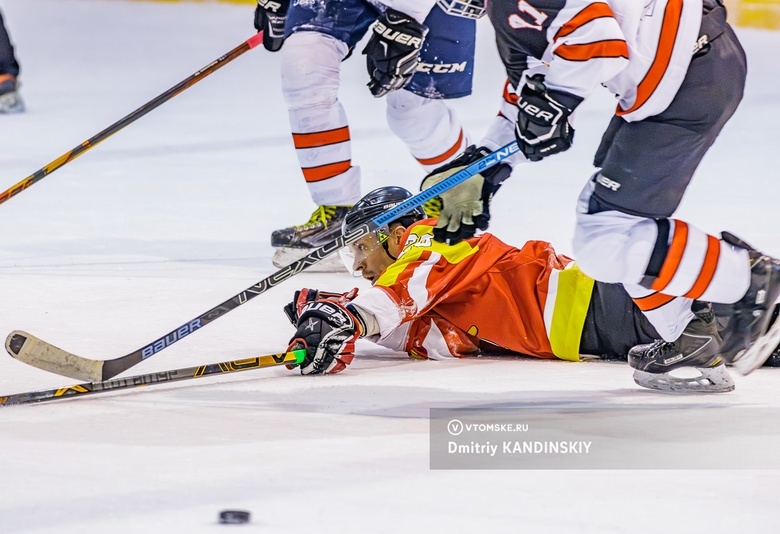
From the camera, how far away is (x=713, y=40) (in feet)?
8.18

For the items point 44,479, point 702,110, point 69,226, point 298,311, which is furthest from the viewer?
point 69,226

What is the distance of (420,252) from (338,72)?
1.22 m

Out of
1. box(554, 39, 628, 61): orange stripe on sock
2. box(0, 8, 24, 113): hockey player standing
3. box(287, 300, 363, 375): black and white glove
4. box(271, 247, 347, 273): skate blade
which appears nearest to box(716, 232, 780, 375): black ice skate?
box(554, 39, 628, 61): orange stripe on sock

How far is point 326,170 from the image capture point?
13.1 ft

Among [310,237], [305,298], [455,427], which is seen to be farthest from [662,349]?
[310,237]

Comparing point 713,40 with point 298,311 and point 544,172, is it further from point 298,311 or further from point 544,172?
point 544,172

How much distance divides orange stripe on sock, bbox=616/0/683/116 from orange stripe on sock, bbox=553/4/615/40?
0.46 ft

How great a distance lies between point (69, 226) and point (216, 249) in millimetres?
668

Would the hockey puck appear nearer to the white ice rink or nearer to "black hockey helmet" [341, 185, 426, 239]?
the white ice rink

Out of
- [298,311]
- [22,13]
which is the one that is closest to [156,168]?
[298,311]

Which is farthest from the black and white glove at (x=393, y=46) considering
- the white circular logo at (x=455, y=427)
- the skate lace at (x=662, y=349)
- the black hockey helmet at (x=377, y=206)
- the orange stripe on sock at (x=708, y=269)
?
the white circular logo at (x=455, y=427)

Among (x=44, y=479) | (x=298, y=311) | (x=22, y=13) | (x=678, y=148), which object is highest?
(x=22, y=13)

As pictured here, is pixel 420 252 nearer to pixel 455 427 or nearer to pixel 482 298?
pixel 482 298

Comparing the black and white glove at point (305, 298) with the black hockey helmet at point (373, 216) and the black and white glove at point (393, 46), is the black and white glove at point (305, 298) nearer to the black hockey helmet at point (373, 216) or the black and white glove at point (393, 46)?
the black hockey helmet at point (373, 216)
